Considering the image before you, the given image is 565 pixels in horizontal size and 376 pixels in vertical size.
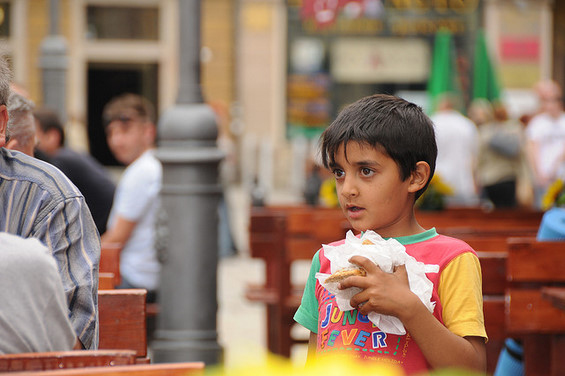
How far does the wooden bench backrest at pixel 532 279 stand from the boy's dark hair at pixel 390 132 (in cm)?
200

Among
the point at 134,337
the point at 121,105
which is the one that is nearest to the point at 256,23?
the point at 121,105

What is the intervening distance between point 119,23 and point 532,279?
68.3 feet

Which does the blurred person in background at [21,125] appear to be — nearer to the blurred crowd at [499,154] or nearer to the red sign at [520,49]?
the blurred crowd at [499,154]

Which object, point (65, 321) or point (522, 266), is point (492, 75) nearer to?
point (522, 266)

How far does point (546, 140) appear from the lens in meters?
13.8

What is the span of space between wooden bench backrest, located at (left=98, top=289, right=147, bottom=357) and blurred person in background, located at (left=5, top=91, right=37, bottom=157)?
788mm

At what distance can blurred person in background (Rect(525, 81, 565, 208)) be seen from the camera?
44.7 ft

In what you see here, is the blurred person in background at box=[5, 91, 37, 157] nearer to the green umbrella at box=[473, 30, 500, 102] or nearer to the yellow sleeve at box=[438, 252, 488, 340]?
the yellow sleeve at box=[438, 252, 488, 340]

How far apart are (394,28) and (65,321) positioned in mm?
23934

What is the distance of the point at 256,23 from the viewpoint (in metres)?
24.4

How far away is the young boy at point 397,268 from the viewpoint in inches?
94.3

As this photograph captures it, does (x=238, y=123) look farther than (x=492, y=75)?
Yes

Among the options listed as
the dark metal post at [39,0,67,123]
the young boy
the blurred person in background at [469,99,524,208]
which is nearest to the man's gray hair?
the young boy

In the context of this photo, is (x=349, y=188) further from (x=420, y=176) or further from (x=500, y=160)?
(x=500, y=160)
